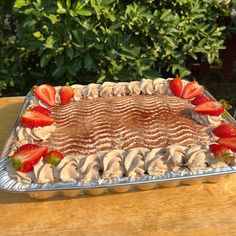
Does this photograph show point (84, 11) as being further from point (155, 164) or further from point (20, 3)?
point (155, 164)

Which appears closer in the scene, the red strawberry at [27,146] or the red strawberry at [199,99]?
the red strawberry at [27,146]

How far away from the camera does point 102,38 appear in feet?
9.95

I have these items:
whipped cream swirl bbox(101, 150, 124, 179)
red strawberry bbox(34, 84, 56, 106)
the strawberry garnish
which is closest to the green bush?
red strawberry bbox(34, 84, 56, 106)

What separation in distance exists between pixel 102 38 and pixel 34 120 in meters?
1.20

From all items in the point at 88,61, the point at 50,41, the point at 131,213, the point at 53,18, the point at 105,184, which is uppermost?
the point at 53,18

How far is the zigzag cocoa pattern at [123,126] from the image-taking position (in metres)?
1.93

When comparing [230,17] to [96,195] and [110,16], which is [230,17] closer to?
[110,16]

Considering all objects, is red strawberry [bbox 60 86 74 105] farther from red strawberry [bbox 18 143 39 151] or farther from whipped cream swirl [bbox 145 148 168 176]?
whipped cream swirl [bbox 145 148 168 176]

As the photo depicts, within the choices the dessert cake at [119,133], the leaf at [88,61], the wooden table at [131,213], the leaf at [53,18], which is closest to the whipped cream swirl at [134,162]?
the dessert cake at [119,133]

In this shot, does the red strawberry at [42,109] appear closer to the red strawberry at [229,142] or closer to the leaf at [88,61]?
the leaf at [88,61]

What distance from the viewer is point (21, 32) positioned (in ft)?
10.8

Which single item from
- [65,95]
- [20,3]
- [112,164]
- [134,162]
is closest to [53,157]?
[112,164]

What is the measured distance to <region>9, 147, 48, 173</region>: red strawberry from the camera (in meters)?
1.71

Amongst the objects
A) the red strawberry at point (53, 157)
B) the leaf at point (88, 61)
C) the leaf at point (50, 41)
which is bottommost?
the red strawberry at point (53, 157)
